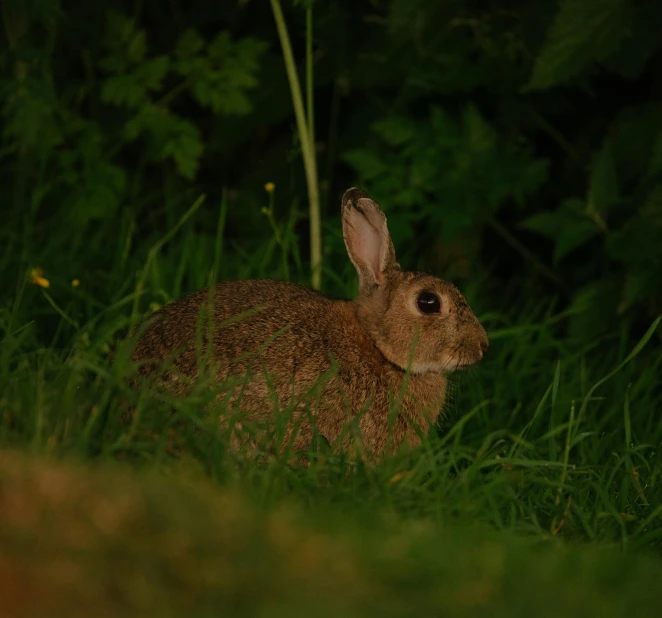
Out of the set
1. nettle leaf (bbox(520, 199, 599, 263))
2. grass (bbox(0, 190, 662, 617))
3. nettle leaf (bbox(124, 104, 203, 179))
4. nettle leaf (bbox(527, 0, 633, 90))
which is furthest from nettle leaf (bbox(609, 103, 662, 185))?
nettle leaf (bbox(124, 104, 203, 179))

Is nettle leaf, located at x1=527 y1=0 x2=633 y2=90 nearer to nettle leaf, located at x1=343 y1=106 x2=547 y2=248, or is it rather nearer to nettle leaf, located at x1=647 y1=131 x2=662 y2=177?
nettle leaf, located at x1=647 y1=131 x2=662 y2=177

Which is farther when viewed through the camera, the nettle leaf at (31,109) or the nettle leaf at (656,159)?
the nettle leaf at (31,109)

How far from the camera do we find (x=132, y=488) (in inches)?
104

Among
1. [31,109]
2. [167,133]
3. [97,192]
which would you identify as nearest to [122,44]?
[167,133]

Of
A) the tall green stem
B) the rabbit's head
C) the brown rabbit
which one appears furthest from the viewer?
the tall green stem

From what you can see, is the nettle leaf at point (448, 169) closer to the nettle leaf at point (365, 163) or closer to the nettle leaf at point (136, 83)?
the nettle leaf at point (365, 163)

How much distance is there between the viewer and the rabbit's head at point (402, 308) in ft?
14.6

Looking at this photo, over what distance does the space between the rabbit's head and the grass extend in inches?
11.0

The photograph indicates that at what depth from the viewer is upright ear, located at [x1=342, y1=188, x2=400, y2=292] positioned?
4590 mm

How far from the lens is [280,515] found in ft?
8.84

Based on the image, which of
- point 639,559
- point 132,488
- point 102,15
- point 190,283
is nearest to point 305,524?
point 132,488

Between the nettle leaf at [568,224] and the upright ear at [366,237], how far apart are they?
88cm

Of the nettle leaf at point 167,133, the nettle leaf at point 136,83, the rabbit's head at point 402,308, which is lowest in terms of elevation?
the rabbit's head at point 402,308

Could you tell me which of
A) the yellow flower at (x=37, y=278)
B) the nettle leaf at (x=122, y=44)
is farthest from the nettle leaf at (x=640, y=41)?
the yellow flower at (x=37, y=278)
